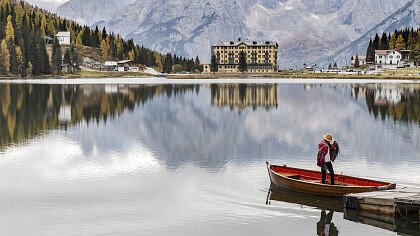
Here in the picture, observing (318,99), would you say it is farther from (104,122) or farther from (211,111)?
(104,122)

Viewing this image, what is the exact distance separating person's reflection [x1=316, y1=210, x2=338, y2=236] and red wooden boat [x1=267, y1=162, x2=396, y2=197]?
2.66 m

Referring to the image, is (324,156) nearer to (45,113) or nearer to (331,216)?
(331,216)

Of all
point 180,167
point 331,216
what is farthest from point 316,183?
point 180,167

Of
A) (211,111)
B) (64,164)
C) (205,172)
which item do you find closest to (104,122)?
(211,111)

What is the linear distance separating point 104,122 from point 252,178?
141 feet

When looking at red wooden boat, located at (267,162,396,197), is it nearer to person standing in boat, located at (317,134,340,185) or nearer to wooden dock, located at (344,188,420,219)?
person standing in boat, located at (317,134,340,185)

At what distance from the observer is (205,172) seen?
4744 cm

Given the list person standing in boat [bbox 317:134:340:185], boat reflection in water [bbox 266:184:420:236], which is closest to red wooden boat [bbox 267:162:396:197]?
boat reflection in water [bbox 266:184:420:236]

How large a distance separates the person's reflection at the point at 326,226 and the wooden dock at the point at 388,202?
1.44 meters

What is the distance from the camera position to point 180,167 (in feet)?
164

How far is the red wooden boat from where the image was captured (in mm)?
36547

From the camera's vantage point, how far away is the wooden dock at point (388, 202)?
32.4m

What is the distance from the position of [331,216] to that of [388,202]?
318cm

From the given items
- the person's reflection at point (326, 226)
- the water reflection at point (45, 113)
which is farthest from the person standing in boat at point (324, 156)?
the water reflection at point (45, 113)
